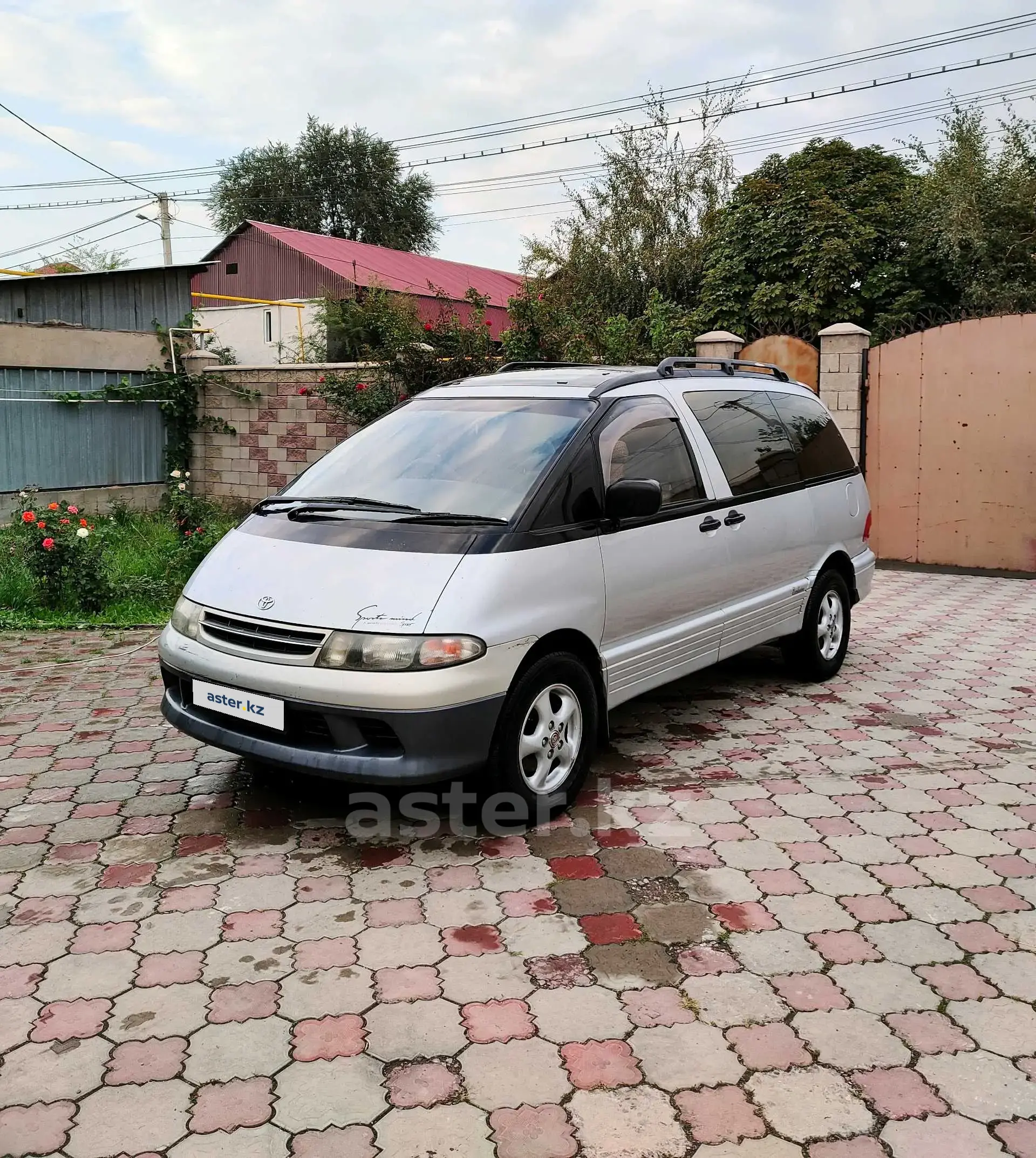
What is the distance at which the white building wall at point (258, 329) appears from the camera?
21.0 metres

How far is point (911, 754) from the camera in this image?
5.00m

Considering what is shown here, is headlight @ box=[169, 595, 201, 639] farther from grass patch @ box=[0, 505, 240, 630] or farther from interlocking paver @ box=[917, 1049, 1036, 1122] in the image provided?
grass patch @ box=[0, 505, 240, 630]

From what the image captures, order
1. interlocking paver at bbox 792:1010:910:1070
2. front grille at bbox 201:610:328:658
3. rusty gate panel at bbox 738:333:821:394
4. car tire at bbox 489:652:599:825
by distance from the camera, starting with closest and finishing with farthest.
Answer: interlocking paver at bbox 792:1010:910:1070, front grille at bbox 201:610:328:658, car tire at bbox 489:652:599:825, rusty gate panel at bbox 738:333:821:394

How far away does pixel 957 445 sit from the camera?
991 cm

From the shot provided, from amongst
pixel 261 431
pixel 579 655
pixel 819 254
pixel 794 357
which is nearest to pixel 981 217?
pixel 819 254

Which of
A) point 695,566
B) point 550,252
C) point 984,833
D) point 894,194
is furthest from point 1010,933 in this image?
point 550,252

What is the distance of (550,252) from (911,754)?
71.1ft

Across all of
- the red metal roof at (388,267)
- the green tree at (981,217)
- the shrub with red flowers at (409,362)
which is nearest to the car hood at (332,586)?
the shrub with red flowers at (409,362)

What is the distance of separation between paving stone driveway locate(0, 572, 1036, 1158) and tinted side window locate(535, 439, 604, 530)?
122 centimetres

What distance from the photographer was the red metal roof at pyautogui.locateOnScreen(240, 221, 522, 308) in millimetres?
26922

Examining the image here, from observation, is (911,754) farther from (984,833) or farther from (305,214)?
(305,214)

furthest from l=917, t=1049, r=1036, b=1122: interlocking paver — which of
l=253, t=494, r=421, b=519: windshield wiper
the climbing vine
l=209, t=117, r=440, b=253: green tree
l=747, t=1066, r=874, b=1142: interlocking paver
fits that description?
l=209, t=117, r=440, b=253: green tree

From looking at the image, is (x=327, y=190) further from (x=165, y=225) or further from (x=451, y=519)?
(x=451, y=519)

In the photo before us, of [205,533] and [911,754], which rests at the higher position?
[205,533]
